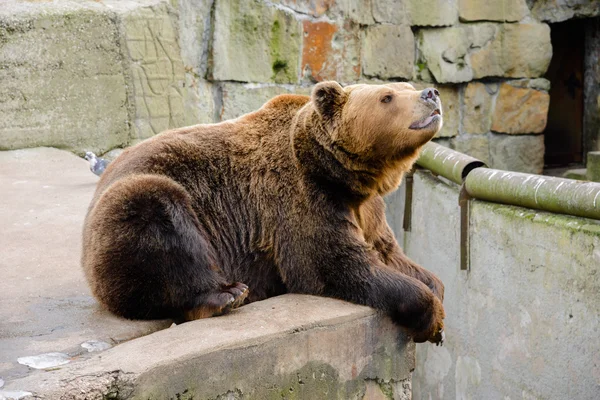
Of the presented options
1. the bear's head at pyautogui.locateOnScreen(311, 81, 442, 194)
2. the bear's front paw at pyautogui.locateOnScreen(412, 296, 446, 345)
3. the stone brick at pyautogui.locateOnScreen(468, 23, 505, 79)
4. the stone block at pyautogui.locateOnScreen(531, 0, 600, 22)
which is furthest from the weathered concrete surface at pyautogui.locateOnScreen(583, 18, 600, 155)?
the bear's front paw at pyautogui.locateOnScreen(412, 296, 446, 345)

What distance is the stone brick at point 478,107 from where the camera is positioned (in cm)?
849

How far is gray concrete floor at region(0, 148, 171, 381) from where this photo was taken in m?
3.47

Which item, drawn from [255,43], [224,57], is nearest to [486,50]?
[255,43]

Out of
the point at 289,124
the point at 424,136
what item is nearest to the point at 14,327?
the point at 289,124

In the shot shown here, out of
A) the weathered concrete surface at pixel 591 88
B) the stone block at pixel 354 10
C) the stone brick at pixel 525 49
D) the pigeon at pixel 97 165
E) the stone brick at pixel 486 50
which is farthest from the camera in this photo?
the weathered concrete surface at pixel 591 88

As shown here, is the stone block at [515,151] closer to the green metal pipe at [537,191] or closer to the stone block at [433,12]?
the stone block at [433,12]

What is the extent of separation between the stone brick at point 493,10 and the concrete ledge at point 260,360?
5236 mm

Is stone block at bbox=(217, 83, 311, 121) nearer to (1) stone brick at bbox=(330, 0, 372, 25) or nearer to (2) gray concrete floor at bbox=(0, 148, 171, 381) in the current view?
(1) stone brick at bbox=(330, 0, 372, 25)

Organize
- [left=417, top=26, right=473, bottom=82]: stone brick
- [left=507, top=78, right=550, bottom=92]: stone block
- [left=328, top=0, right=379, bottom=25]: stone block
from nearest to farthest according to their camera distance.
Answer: [left=328, top=0, right=379, bottom=25]: stone block < [left=417, top=26, right=473, bottom=82]: stone brick < [left=507, top=78, right=550, bottom=92]: stone block

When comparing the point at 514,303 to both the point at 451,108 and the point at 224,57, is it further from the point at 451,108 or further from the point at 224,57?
the point at 451,108

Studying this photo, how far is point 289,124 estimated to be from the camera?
4.23 metres

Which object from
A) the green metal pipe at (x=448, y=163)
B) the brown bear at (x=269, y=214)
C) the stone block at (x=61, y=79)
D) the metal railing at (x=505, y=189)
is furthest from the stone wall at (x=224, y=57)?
the brown bear at (x=269, y=214)

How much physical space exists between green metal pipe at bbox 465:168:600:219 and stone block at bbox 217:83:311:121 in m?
2.40

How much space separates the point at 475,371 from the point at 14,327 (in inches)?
133
